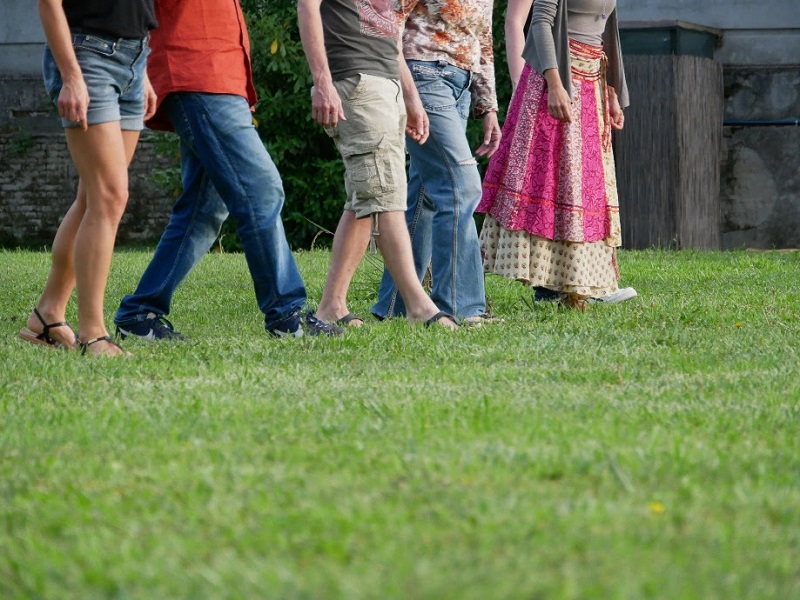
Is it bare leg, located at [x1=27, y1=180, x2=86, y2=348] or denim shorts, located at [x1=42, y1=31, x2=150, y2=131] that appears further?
bare leg, located at [x1=27, y1=180, x2=86, y2=348]

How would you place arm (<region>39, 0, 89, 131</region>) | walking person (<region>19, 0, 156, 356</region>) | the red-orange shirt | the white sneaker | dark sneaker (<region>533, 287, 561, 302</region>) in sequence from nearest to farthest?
arm (<region>39, 0, 89, 131</region>) < walking person (<region>19, 0, 156, 356</region>) < the red-orange shirt < the white sneaker < dark sneaker (<region>533, 287, 561, 302</region>)

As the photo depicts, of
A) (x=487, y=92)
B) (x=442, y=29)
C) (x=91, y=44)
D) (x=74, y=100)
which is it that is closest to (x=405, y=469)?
(x=74, y=100)

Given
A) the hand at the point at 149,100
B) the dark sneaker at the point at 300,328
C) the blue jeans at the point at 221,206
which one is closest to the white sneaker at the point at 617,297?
the dark sneaker at the point at 300,328

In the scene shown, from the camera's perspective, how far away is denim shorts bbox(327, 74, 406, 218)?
5.09 m

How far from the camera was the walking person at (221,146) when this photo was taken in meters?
4.81

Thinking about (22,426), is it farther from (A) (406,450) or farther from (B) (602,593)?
(B) (602,593)

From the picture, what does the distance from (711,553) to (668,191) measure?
37.8 ft

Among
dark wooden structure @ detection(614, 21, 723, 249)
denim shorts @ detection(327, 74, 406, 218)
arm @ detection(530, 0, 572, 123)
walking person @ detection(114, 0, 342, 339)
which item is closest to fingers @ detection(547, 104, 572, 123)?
arm @ detection(530, 0, 572, 123)

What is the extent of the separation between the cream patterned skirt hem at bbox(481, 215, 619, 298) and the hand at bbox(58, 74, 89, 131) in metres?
2.59

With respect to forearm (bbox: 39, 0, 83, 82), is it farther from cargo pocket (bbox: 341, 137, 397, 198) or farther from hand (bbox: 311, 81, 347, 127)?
cargo pocket (bbox: 341, 137, 397, 198)

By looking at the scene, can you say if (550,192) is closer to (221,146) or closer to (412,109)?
(412,109)

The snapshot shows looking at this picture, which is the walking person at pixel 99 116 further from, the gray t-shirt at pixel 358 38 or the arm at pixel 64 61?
the gray t-shirt at pixel 358 38

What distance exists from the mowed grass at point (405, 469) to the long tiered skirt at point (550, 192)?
4.97 ft

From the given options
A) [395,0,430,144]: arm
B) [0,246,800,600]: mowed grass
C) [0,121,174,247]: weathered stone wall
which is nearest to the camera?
[0,246,800,600]: mowed grass
